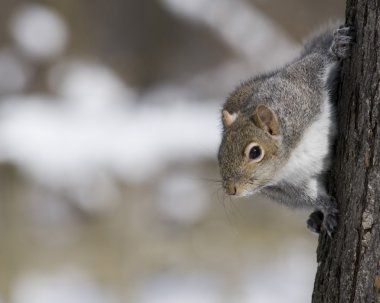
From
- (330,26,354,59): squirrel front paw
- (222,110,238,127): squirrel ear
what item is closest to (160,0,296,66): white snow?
(222,110,238,127): squirrel ear

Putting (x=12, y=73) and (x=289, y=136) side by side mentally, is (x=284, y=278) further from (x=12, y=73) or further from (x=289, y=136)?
(x=289, y=136)

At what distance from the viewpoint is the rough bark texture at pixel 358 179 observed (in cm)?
197

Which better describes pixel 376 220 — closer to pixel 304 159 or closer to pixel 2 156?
pixel 304 159

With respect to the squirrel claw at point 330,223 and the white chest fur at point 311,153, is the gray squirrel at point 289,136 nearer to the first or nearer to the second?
the white chest fur at point 311,153

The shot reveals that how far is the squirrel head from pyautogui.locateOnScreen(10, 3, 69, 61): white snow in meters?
4.86

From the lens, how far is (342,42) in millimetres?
2256

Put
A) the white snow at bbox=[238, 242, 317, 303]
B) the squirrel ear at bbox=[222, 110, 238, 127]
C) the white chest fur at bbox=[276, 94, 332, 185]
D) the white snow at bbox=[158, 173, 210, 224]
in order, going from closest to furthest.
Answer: the white chest fur at bbox=[276, 94, 332, 185] → the squirrel ear at bbox=[222, 110, 238, 127] → the white snow at bbox=[238, 242, 317, 303] → the white snow at bbox=[158, 173, 210, 224]

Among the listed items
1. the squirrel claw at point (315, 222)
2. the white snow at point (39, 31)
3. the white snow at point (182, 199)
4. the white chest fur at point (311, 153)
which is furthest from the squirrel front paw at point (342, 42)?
the white snow at point (39, 31)

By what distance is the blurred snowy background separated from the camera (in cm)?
644

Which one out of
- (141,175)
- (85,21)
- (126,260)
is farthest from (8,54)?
(126,260)

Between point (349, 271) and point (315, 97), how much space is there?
26.4 inches

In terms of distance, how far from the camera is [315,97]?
98.5 inches

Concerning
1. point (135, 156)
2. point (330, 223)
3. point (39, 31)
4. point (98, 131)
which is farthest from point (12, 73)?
point (330, 223)

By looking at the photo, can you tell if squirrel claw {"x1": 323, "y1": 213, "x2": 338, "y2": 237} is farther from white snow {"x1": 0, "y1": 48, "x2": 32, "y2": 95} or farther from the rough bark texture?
white snow {"x1": 0, "y1": 48, "x2": 32, "y2": 95}
